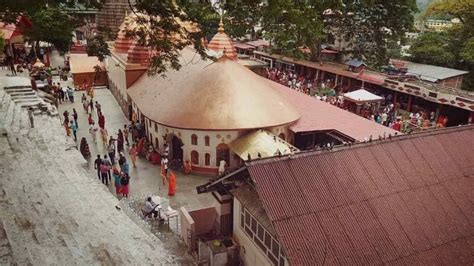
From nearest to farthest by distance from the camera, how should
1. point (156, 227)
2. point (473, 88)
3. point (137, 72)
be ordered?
point (156, 227), point (137, 72), point (473, 88)

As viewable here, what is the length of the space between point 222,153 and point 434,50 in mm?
30833

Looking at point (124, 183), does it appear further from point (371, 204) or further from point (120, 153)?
point (371, 204)

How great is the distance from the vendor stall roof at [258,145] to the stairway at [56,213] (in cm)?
625

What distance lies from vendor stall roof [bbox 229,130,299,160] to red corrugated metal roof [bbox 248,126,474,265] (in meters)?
6.57

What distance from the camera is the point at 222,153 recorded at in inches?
792

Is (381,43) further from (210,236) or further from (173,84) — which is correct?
(210,236)

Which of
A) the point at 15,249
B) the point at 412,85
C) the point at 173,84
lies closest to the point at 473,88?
the point at 412,85

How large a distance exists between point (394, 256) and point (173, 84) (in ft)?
55.9

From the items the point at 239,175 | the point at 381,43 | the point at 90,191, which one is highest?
the point at 381,43

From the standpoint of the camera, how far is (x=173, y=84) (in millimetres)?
23453

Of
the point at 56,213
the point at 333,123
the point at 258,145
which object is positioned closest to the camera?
the point at 56,213

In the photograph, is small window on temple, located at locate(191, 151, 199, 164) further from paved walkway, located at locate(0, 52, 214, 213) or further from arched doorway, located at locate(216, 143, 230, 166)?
arched doorway, located at locate(216, 143, 230, 166)

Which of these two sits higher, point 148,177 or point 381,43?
point 381,43

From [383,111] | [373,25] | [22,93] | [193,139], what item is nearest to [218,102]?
[193,139]
